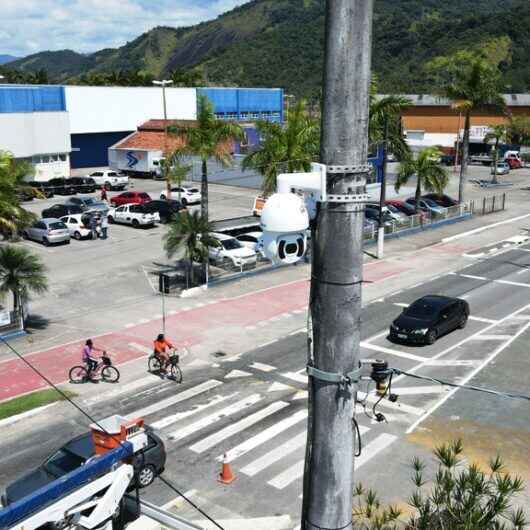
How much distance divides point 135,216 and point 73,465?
3115 cm

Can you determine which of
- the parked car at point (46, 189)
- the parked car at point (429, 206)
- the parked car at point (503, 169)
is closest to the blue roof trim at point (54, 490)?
the parked car at point (429, 206)

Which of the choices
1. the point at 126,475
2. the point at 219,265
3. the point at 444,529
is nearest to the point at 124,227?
the point at 219,265

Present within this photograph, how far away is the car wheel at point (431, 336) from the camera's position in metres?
23.2

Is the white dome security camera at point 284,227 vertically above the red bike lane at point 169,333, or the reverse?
the white dome security camera at point 284,227

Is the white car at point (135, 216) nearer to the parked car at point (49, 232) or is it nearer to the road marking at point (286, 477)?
the parked car at point (49, 232)

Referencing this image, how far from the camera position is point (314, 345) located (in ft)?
17.4

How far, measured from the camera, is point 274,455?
622 inches

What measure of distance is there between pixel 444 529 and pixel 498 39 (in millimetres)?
172200

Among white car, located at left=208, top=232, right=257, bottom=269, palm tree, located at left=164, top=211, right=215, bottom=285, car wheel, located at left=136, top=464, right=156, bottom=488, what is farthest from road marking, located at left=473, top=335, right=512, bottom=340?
car wheel, located at left=136, top=464, right=156, bottom=488

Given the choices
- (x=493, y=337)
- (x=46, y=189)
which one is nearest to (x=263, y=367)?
(x=493, y=337)

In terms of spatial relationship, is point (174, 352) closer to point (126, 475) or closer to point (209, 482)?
point (209, 482)

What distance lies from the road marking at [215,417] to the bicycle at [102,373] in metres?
4.11

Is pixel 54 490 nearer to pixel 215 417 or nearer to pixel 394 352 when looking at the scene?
pixel 215 417

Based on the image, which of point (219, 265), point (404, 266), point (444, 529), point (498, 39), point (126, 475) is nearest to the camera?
point (444, 529)
